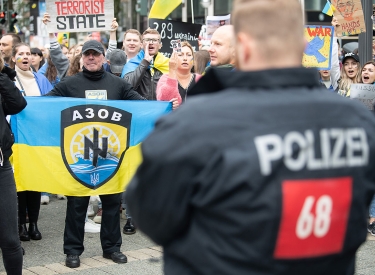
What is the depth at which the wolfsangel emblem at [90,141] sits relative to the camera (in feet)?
20.6

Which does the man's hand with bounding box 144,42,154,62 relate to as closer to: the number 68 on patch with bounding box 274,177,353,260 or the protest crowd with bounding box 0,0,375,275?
the protest crowd with bounding box 0,0,375,275

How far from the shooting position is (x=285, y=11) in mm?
1927

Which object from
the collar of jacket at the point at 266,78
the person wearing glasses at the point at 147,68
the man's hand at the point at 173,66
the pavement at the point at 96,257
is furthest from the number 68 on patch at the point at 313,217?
the person wearing glasses at the point at 147,68

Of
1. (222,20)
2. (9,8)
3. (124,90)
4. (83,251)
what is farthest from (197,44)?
(9,8)

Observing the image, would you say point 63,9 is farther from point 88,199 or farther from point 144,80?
point 88,199

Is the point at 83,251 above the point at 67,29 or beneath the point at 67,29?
beneath

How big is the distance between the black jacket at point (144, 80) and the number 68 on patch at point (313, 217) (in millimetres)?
5787

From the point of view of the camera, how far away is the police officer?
6.07 feet

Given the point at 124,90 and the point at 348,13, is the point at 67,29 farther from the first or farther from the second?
the point at 348,13

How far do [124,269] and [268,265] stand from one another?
166 inches

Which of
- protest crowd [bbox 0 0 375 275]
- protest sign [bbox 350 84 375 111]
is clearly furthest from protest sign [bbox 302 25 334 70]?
protest crowd [bbox 0 0 375 275]

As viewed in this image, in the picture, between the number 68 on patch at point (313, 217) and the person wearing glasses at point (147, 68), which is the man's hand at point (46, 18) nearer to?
the person wearing glasses at point (147, 68)

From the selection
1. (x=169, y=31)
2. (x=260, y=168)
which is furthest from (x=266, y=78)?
(x=169, y=31)

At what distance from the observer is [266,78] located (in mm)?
1954
